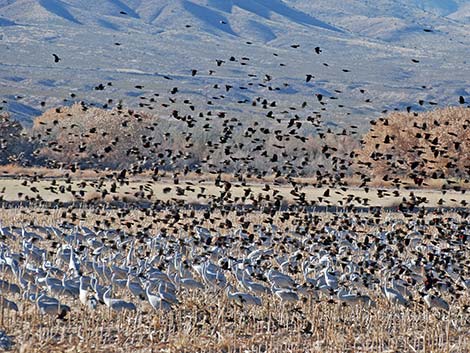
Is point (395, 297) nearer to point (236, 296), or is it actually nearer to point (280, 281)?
point (280, 281)

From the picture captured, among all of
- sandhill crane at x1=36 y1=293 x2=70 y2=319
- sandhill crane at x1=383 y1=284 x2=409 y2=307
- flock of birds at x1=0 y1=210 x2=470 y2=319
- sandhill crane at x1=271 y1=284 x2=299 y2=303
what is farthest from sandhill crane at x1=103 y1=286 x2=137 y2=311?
sandhill crane at x1=383 y1=284 x2=409 y2=307

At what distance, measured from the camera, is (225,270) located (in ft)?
65.3

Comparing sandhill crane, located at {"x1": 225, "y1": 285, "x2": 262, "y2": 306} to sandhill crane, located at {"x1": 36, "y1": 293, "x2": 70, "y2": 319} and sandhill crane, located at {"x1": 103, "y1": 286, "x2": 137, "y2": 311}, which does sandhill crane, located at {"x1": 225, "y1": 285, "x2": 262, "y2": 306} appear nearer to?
→ sandhill crane, located at {"x1": 103, "y1": 286, "x2": 137, "y2": 311}

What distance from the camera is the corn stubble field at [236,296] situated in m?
15.0

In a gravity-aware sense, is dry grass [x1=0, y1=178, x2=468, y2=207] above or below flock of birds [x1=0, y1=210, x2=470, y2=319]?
below

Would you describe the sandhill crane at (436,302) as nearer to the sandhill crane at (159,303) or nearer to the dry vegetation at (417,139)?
the sandhill crane at (159,303)

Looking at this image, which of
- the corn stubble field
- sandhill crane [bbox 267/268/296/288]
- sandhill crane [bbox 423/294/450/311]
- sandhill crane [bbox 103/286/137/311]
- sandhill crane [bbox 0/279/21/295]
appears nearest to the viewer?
the corn stubble field

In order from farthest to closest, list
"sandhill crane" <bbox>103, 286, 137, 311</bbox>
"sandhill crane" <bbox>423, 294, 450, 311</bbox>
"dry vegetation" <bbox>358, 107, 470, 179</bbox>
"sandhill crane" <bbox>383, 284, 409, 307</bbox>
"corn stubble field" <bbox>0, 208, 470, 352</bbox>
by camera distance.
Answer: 1. "dry vegetation" <bbox>358, 107, 470, 179</bbox>
2. "sandhill crane" <bbox>383, 284, 409, 307</bbox>
3. "sandhill crane" <bbox>423, 294, 450, 311</bbox>
4. "sandhill crane" <bbox>103, 286, 137, 311</bbox>
5. "corn stubble field" <bbox>0, 208, 470, 352</bbox>

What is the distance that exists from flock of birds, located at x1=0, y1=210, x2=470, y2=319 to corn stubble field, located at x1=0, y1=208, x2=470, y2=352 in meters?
0.03

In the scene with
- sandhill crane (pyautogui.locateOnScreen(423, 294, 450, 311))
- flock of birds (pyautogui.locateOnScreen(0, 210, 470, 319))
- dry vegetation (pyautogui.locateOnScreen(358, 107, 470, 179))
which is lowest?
dry vegetation (pyautogui.locateOnScreen(358, 107, 470, 179))

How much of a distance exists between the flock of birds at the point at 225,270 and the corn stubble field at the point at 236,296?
3cm

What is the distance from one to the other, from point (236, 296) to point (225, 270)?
10.4 feet

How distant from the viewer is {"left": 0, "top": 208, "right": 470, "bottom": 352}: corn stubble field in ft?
49.1

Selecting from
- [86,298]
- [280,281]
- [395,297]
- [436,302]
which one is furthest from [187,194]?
[86,298]
